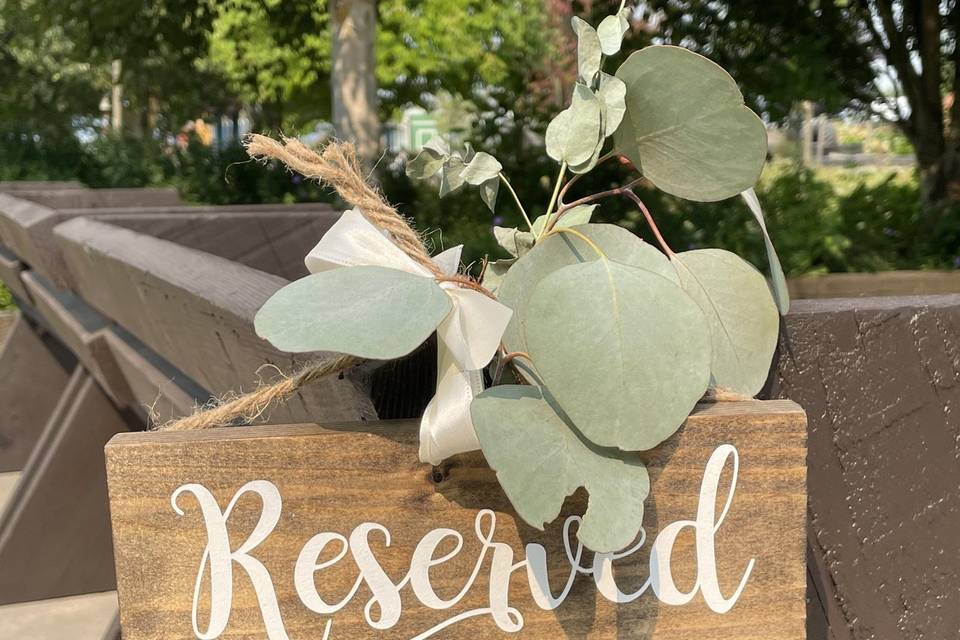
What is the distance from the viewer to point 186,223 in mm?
2611

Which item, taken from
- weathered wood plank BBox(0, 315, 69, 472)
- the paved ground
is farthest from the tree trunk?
the paved ground

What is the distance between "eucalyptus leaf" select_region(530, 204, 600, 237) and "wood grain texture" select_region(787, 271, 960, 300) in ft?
7.48

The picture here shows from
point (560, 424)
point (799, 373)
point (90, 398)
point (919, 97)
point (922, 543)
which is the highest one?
point (560, 424)

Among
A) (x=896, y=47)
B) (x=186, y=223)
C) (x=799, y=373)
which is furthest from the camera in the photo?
(x=896, y=47)

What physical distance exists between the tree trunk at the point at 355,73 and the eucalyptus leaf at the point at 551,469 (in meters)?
5.97

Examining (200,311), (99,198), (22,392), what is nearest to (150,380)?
(200,311)

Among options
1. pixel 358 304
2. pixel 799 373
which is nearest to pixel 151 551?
pixel 358 304

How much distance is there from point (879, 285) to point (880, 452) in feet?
8.37

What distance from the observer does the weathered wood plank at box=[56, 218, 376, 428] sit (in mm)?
822

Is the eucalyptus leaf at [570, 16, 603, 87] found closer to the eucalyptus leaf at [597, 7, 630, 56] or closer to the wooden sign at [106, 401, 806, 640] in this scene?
the eucalyptus leaf at [597, 7, 630, 56]

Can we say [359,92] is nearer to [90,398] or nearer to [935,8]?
[935,8]

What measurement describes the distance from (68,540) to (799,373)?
91.1 inches

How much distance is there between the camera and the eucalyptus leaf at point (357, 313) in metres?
0.59

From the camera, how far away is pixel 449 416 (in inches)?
25.7
